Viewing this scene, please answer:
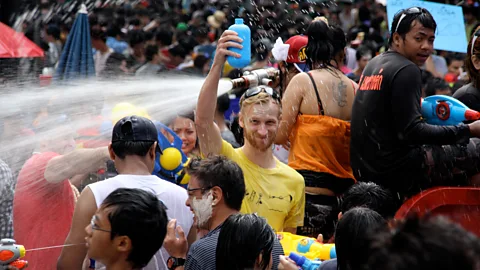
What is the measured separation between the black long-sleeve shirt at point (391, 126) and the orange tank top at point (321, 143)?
0.91ft

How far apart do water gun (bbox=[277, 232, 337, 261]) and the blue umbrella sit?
443cm

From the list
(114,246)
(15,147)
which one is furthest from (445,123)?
(15,147)

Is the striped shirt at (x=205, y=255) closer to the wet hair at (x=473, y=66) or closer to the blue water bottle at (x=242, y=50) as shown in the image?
the blue water bottle at (x=242, y=50)

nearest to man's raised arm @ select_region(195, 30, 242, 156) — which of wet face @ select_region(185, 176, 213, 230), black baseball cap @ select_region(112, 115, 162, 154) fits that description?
black baseball cap @ select_region(112, 115, 162, 154)

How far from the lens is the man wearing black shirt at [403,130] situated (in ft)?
17.2

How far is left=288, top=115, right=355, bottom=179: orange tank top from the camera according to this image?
5.83 meters

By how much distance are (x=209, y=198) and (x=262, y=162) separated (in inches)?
41.1

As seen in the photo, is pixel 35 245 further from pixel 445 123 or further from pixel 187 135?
pixel 445 123

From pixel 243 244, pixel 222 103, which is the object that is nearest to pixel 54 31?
pixel 222 103

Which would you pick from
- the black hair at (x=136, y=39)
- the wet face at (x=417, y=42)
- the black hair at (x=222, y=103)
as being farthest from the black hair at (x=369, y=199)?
the black hair at (x=136, y=39)

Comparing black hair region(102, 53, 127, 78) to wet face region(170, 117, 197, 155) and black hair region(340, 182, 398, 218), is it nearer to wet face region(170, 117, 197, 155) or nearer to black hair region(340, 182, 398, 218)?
wet face region(170, 117, 197, 155)

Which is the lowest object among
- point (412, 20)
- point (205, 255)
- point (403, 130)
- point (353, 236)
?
point (205, 255)

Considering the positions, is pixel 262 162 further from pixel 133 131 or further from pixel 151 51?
pixel 151 51

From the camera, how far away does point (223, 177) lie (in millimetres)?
4434
